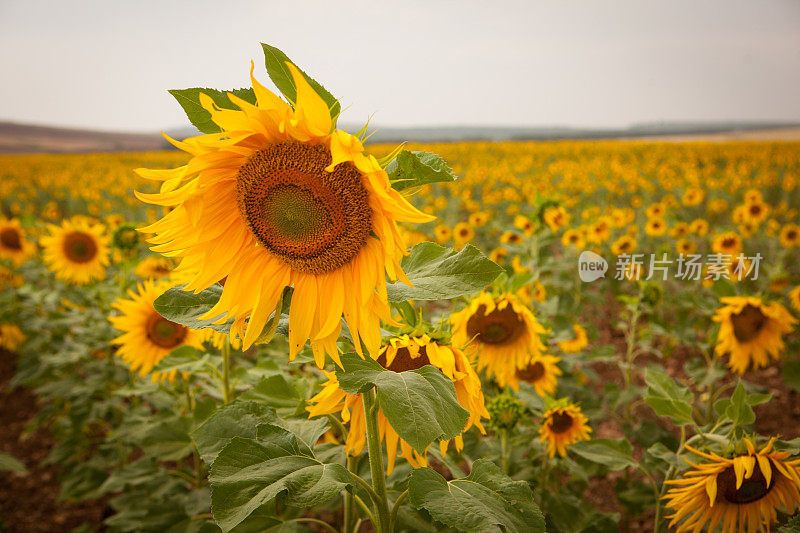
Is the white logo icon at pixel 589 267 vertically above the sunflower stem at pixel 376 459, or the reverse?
the sunflower stem at pixel 376 459

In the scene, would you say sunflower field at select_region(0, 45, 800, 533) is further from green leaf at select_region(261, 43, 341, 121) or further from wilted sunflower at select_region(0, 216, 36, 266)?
wilted sunflower at select_region(0, 216, 36, 266)

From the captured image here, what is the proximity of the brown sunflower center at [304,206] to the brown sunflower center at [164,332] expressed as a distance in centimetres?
135

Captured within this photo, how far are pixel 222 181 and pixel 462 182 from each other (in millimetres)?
10011

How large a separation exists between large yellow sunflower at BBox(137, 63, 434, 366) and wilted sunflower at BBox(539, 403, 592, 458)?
125 centimetres

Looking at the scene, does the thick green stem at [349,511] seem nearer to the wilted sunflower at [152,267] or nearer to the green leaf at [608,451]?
the green leaf at [608,451]

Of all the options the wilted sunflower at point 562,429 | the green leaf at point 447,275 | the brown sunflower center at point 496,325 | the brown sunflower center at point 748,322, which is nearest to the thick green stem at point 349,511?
the green leaf at point 447,275

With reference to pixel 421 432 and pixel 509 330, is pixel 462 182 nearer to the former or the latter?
pixel 509 330

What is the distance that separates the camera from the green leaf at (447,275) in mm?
766

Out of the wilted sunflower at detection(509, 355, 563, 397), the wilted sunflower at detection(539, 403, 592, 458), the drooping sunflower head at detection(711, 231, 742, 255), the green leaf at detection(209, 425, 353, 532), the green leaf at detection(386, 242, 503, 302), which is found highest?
the green leaf at detection(386, 242, 503, 302)

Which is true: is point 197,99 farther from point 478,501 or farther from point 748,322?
point 748,322

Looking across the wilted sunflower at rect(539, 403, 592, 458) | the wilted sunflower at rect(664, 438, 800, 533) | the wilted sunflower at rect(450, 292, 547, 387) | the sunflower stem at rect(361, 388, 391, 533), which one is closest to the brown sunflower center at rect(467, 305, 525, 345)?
the wilted sunflower at rect(450, 292, 547, 387)

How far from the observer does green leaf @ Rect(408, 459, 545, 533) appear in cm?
82

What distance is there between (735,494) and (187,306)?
133cm

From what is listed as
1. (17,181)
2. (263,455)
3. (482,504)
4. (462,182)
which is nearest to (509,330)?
(482,504)
